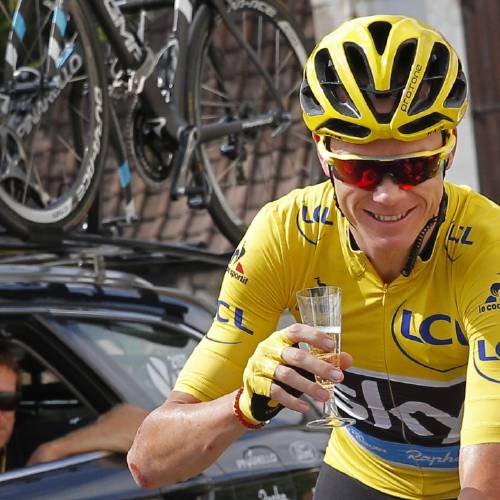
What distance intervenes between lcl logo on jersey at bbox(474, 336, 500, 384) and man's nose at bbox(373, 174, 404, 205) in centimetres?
34

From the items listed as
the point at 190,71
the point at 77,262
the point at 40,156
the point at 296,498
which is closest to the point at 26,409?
the point at 77,262

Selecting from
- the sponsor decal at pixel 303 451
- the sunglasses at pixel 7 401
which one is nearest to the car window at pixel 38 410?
the sunglasses at pixel 7 401

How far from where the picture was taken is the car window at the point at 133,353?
14.3 ft

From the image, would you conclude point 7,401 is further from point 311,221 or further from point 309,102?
point 309,102

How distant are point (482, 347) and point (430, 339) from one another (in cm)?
20

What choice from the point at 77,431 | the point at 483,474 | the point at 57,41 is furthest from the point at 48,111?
the point at 483,474

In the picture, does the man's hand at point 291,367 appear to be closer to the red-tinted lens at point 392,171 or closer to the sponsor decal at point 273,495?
the red-tinted lens at point 392,171

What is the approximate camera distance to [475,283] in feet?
9.68

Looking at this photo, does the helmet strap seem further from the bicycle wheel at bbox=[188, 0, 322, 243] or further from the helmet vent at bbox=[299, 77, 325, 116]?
the bicycle wheel at bbox=[188, 0, 322, 243]

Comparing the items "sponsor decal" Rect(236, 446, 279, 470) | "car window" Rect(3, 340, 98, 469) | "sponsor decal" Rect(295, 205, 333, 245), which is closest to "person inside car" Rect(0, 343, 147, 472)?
"car window" Rect(3, 340, 98, 469)

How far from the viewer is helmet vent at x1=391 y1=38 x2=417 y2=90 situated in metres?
3.06

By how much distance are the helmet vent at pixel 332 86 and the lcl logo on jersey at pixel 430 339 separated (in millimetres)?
457

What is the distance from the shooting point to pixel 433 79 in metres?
3.09

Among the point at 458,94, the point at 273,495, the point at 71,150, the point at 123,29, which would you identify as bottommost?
the point at 273,495
